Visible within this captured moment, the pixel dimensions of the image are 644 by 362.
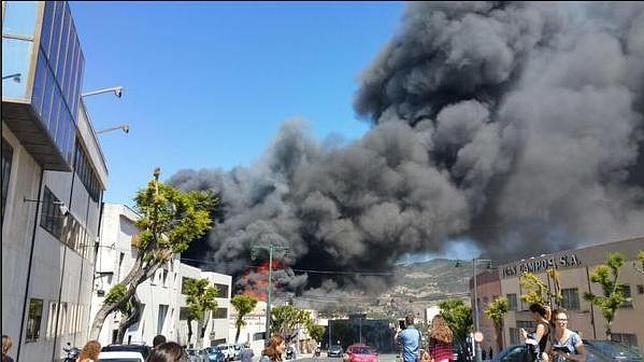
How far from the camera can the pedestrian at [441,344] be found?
7012 mm

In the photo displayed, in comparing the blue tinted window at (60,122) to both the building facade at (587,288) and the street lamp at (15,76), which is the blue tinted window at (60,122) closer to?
the street lamp at (15,76)

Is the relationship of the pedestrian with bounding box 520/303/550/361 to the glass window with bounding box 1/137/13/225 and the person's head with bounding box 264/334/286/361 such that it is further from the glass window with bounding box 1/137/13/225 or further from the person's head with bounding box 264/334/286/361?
the glass window with bounding box 1/137/13/225

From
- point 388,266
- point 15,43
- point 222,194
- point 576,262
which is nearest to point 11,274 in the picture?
point 15,43

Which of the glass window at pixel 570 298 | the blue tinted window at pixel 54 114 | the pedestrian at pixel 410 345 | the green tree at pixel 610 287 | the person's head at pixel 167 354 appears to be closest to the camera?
the person's head at pixel 167 354

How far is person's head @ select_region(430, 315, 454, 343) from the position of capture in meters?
7.02

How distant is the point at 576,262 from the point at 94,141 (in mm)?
22086

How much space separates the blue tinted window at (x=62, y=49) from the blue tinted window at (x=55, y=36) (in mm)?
261

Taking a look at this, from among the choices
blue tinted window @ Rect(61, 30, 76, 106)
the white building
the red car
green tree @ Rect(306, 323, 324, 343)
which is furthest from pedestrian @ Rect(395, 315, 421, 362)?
green tree @ Rect(306, 323, 324, 343)

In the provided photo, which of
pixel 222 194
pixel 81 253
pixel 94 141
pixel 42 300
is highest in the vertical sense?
pixel 222 194

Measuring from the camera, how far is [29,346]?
13.4 m

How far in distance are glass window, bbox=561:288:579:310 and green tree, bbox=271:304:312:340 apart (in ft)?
101

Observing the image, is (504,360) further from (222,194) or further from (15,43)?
(222,194)

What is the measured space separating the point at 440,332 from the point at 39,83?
26.7 ft

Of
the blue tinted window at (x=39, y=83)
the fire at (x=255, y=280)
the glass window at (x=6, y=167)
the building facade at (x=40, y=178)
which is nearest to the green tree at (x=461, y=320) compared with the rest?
the fire at (x=255, y=280)
